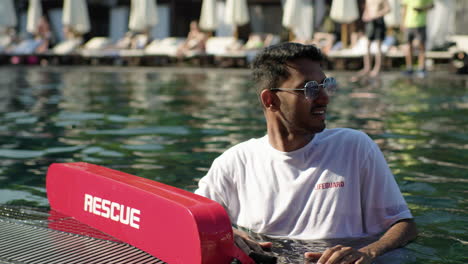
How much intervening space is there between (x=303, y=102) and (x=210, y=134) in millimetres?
4865

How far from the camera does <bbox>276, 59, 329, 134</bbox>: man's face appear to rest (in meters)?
3.32

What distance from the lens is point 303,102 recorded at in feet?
10.9

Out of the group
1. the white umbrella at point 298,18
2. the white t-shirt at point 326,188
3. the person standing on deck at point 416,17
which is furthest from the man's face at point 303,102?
the white umbrella at point 298,18

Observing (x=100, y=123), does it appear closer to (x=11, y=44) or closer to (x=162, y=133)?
(x=162, y=133)

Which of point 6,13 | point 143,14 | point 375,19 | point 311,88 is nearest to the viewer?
point 311,88

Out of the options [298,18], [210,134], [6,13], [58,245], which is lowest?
[210,134]

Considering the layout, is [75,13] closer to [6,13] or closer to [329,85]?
[6,13]

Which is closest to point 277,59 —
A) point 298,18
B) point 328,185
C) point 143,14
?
point 328,185

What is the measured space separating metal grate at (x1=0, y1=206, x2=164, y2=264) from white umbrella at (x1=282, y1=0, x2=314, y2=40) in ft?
66.2

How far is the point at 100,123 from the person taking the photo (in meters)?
9.45

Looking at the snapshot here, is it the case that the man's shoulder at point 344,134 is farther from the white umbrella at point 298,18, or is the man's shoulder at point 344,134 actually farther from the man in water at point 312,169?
the white umbrella at point 298,18

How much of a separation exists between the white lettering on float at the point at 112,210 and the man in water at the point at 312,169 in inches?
21.2

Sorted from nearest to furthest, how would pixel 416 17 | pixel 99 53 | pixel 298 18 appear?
pixel 416 17 → pixel 298 18 → pixel 99 53

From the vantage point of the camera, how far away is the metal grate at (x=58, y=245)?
335cm
